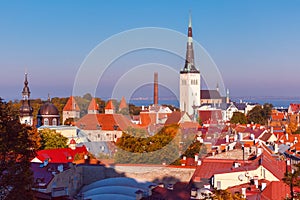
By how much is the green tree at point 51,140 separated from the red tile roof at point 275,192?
82.4 feet

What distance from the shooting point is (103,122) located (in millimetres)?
57188

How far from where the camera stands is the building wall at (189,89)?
76.2 meters

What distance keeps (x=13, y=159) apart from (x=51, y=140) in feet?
101

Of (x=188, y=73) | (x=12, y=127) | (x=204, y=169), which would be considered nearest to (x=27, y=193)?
(x=12, y=127)

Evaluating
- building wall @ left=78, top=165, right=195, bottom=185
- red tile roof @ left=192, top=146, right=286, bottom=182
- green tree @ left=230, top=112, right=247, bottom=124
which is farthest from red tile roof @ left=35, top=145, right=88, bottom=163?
green tree @ left=230, top=112, right=247, bottom=124

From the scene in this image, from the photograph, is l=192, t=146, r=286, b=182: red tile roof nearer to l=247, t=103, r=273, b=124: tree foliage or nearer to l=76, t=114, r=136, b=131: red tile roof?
l=76, t=114, r=136, b=131: red tile roof

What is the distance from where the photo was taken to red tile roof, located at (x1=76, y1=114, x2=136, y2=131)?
5569 cm

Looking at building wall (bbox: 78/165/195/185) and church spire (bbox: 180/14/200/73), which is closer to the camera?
building wall (bbox: 78/165/195/185)

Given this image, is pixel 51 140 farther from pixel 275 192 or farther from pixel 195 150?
pixel 275 192

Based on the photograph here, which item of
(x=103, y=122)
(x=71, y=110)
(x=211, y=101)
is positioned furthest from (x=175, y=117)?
(x=211, y=101)

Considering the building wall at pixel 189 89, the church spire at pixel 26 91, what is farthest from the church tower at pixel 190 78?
the church spire at pixel 26 91

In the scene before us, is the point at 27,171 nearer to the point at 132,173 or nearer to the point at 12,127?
the point at 12,127

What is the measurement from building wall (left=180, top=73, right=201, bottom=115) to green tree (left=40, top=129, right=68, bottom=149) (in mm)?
34153

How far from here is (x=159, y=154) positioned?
31.5m
